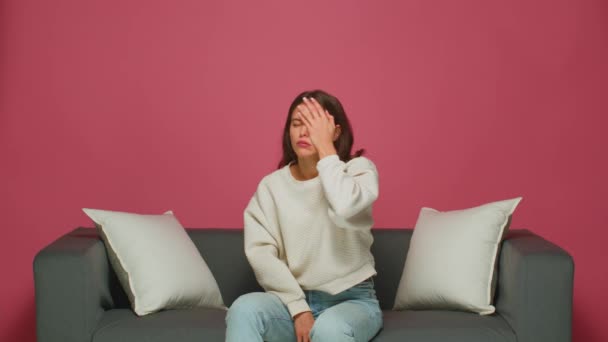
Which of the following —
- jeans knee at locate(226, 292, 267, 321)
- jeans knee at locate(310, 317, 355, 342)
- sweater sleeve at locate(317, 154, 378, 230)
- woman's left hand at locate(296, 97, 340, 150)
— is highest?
woman's left hand at locate(296, 97, 340, 150)

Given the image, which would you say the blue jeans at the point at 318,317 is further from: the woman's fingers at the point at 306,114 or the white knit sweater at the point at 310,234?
the woman's fingers at the point at 306,114

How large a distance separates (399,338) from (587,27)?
173 cm

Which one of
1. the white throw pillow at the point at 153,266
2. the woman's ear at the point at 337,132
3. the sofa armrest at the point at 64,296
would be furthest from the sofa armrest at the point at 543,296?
the sofa armrest at the point at 64,296

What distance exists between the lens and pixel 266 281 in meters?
2.50

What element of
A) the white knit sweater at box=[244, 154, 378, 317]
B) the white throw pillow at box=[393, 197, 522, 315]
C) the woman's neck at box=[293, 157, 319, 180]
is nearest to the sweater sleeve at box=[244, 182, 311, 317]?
the white knit sweater at box=[244, 154, 378, 317]

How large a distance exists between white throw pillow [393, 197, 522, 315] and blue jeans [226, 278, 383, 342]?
285mm

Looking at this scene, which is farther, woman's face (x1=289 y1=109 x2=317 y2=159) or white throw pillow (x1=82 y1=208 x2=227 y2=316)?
white throw pillow (x1=82 y1=208 x2=227 y2=316)

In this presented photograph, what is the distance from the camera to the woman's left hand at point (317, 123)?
244 centimetres

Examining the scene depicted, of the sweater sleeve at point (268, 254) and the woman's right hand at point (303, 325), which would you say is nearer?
the woman's right hand at point (303, 325)

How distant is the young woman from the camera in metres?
2.28

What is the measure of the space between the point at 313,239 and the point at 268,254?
0.15m

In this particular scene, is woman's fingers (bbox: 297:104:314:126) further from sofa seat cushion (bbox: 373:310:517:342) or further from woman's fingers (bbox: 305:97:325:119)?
sofa seat cushion (bbox: 373:310:517:342)

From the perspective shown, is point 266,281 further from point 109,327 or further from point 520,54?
point 520,54

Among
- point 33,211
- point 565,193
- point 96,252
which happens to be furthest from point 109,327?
point 565,193
